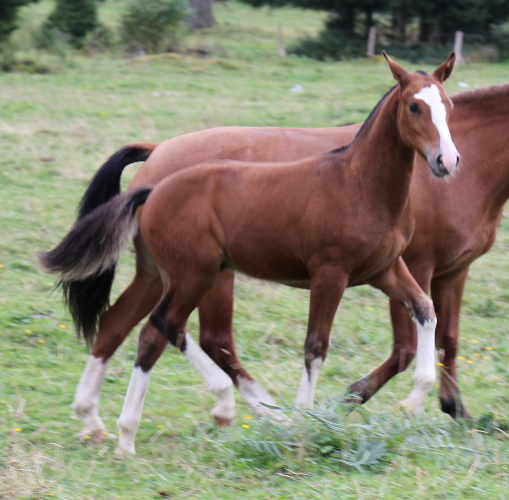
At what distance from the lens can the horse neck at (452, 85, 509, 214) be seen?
14.9 ft

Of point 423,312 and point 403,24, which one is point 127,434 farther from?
point 403,24

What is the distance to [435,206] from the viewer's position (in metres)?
4.44

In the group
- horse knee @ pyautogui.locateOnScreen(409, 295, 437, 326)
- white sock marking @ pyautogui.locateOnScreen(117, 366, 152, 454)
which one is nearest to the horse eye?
horse knee @ pyautogui.locateOnScreen(409, 295, 437, 326)

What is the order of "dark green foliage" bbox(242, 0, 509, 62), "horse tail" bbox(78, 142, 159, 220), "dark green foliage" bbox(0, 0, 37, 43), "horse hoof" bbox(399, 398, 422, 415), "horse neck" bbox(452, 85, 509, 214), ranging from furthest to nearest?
"dark green foliage" bbox(242, 0, 509, 62) < "dark green foliage" bbox(0, 0, 37, 43) < "horse tail" bbox(78, 142, 159, 220) < "horse neck" bbox(452, 85, 509, 214) < "horse hoof" bbox(399, 398, 422, 415)

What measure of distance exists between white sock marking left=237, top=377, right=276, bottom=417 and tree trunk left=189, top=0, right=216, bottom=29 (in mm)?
21626

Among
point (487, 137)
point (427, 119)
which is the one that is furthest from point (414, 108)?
point (487, 137)

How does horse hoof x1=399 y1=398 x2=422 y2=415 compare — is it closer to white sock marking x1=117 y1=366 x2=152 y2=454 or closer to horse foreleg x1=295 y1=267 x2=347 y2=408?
horse foreleg x1=295 y1=267 x2=347 y2=408

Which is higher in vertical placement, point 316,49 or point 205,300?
point 205,300

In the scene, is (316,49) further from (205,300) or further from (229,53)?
(205,300)


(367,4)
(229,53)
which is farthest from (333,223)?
(367,4)

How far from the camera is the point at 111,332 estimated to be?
4.47m

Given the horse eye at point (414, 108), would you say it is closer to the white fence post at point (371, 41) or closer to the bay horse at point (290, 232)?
the bay horse at point (290, 232)

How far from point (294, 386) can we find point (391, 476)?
1.88 metres

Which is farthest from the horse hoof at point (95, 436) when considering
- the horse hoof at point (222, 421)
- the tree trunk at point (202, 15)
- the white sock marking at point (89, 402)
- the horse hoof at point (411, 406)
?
the tree trunk at point (202, 15)
